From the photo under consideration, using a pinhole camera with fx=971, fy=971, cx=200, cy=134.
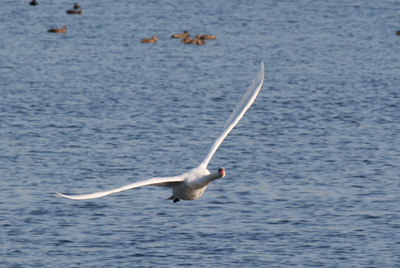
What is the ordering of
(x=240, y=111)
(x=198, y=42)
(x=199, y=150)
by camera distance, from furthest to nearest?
1. (x=198, y=42)
2. (x=199, y=150)
3. (x=240, y=111)

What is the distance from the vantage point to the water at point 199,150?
31.1m

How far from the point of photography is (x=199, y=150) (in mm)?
42625

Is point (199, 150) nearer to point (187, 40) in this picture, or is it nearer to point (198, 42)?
point (198, 42)

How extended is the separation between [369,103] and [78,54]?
92.7 ft

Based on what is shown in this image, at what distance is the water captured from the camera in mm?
31078

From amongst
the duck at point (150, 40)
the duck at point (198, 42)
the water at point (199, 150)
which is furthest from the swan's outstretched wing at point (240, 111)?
the duck at point (150, 40)

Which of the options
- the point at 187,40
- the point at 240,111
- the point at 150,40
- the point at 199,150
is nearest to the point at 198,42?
the point at 187,40

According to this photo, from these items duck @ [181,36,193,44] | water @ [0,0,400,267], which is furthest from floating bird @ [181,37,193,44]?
water @ [0,0,400,267]

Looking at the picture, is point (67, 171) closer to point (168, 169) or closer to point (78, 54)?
point (168, 169)

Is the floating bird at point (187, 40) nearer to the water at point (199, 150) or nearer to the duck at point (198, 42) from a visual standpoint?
the duck at point (198, 42)

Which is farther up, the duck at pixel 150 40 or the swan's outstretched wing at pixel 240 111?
the swan's outstretched wing at pixel 240 111

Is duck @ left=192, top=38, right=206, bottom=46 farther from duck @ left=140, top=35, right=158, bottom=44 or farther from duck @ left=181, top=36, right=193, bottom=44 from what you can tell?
duck @ left=140, top=35, right=158, bottom=44

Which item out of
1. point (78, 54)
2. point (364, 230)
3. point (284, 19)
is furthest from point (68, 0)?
point (364, 230)

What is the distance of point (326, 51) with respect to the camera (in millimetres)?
80625
